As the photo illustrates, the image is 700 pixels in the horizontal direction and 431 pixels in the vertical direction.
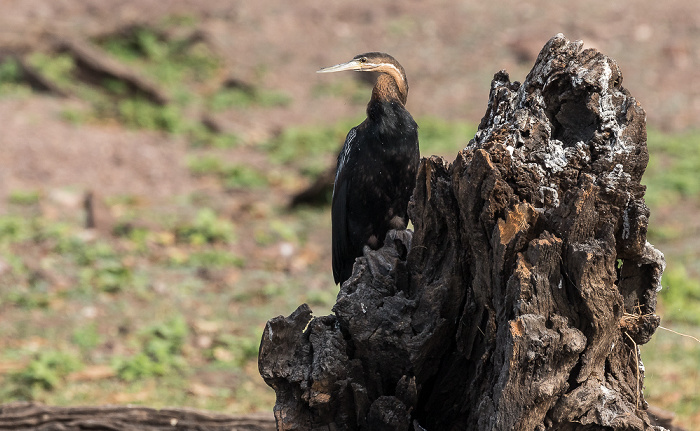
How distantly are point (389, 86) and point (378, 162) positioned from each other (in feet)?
1.21

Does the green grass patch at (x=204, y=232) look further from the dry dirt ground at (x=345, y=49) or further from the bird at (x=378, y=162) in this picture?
the bird at (x=378, y=162)

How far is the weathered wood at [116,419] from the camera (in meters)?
3.80

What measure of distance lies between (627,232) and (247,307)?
419cm

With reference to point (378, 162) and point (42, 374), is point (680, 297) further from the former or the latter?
point (42, 374)

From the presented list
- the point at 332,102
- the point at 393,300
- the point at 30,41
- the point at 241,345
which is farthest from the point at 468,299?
the point at 30,41

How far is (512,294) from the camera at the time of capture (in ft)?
8.14

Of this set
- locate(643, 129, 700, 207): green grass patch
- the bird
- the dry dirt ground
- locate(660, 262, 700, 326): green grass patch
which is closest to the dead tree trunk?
the bird

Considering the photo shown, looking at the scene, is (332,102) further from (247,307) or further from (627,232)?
(627,232)

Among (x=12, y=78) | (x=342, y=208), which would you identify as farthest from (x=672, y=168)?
(x=12, y=78)

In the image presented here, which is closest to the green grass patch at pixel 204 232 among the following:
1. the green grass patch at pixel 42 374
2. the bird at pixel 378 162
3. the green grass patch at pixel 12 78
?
the green grass patch at pixel 42 374

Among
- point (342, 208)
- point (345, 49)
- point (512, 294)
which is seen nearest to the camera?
point (512, 294)

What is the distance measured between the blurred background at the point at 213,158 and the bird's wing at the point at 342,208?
107 cm

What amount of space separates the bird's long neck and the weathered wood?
63.3 inches

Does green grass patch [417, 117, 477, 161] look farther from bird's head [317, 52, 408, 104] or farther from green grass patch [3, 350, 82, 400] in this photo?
bird's head [317, 52, 408, 104]
